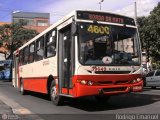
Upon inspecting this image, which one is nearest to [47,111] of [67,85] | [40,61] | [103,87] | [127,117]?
[67,85]

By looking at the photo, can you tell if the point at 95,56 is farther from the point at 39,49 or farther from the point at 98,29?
the point at 39,49

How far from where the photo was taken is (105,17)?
1260cm

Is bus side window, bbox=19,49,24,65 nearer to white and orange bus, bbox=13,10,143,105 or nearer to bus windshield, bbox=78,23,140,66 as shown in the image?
white and orange bus, bbox=13,10,143,105

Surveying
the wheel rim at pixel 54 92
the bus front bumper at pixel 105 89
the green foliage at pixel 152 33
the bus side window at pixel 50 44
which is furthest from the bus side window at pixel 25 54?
the green foliage at pixel 152 33

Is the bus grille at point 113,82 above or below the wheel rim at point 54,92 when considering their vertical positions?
above

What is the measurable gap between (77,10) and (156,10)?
23.0 meters

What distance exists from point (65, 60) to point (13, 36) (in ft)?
160

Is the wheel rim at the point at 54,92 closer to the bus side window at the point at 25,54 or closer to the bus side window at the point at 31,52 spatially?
the bus side window at the point at 31,52

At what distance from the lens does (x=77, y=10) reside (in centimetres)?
1225

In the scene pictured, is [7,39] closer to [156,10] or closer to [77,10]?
[156,10]

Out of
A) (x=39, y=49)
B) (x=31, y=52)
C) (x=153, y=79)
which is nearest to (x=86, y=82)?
(x=39, y=49)

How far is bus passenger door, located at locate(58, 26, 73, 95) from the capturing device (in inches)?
496

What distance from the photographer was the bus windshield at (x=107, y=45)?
11930 millimetres

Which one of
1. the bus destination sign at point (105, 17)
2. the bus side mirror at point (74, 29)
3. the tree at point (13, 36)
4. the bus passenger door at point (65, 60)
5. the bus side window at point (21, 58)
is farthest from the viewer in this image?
the tree at point (13, 36)
